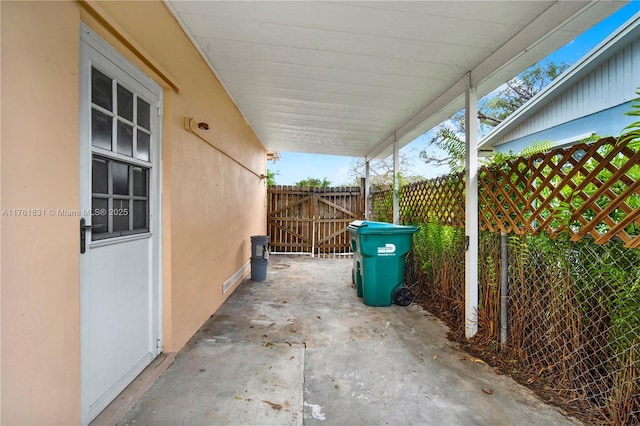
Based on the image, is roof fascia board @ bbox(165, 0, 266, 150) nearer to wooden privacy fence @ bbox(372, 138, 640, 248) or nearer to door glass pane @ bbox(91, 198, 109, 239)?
door glass pane @ bbox(91, 198, 109, 239)

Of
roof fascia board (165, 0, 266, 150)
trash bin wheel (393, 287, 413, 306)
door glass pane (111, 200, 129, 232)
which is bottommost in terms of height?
trash bin wheel (393, 287, 413, 306)

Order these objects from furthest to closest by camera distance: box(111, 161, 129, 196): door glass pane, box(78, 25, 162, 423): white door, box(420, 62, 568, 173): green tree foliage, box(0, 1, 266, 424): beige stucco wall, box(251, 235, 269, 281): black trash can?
box(420, 62, 568, 173): green tree foliage
box(251, 235, 269, 281): black trash can
box(111, 161, 129, 196): door glass pane
box(78, 25, 162, 423): white door
box(0, 1, 266, 424): beige stucco wall

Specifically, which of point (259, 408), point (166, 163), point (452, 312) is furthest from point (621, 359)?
point (166, 163)

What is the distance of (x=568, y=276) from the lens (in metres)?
1.88

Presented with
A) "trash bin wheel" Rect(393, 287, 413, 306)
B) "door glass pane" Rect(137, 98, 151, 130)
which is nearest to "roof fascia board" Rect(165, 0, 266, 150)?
"door glass pane" Rect(137, 98, 151, 130)

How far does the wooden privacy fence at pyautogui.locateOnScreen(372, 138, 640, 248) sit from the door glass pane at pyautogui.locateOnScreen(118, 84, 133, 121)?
3.21m

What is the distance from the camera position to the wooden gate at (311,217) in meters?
7.94

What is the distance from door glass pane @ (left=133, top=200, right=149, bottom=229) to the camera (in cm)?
201

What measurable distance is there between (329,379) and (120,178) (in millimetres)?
2177

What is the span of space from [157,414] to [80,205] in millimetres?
1369

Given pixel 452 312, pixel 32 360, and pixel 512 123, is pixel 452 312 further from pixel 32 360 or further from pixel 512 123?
pixel 512 123

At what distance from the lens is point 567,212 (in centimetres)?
187

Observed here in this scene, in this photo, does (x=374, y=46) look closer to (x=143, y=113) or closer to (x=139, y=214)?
(x=143, y=113)

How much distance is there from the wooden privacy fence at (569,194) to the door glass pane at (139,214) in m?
3.18
